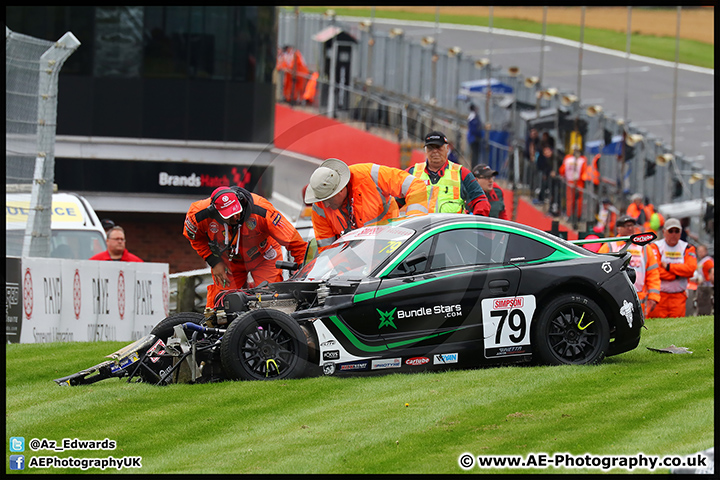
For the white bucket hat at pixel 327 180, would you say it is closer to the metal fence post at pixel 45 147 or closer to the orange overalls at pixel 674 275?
the metal fence post at pixel 45 147

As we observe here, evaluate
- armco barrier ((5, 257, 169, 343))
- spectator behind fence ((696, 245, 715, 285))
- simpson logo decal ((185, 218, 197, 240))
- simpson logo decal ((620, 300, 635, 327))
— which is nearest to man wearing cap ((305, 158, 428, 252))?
simpson logo decal ((185, 218, 197, 240))

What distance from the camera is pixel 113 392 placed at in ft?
31.4

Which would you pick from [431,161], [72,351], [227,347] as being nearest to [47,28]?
[72,351]

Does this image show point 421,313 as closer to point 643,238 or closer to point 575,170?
point 643,238

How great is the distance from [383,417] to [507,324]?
2.22m

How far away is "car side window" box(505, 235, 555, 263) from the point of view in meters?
10.3

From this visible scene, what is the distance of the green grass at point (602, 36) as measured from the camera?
46.8 meters

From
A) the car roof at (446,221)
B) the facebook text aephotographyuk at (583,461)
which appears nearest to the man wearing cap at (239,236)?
the car roof at (446,221)

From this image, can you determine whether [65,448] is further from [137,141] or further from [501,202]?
[137,141]

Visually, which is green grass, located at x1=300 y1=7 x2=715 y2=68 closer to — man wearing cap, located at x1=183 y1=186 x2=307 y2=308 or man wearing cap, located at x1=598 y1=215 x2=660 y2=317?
man wearing cap, located at x1=598 y1=215 x2=660 y2=317

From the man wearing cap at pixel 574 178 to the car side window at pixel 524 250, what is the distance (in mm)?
15253

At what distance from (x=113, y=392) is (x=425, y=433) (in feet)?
10.4

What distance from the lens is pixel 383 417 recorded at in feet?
27.2

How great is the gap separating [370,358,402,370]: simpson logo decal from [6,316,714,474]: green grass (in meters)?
0.14
